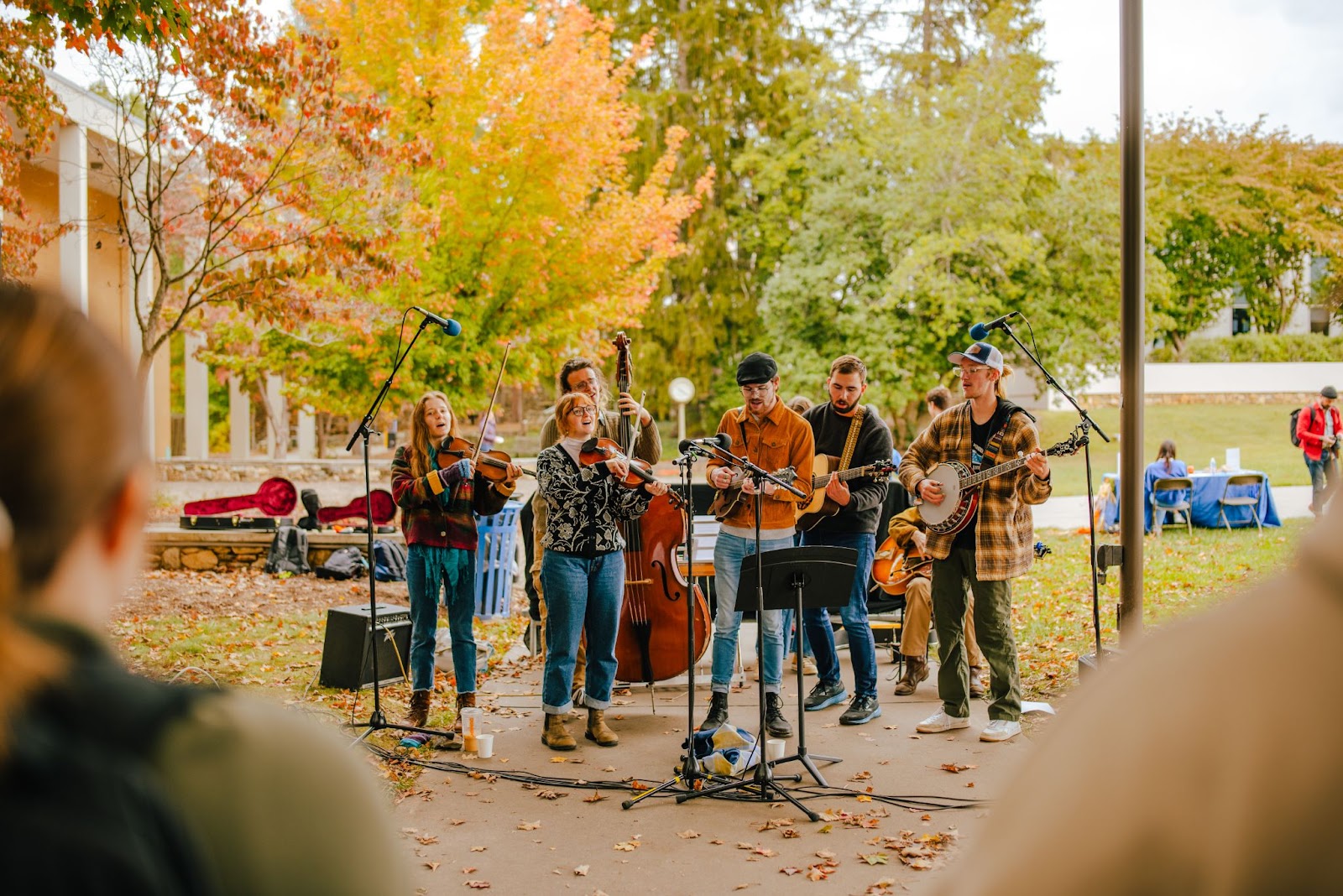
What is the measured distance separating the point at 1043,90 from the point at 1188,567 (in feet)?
50.6

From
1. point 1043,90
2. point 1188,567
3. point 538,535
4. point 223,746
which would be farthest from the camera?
point 1043,90

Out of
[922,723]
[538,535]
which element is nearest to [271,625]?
[538,535]

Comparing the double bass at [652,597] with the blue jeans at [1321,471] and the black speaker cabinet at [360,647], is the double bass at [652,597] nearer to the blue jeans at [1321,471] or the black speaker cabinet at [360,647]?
the black speaker cabinet at [360,647]

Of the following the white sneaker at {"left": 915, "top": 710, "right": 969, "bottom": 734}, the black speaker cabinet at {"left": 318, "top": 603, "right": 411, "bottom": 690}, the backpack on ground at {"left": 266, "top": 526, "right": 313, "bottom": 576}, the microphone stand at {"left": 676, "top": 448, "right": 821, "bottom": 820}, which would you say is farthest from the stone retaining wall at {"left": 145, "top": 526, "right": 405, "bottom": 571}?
the microphone stand at {"left": 676, "top": 448, "right": 821, "bottom": 820}

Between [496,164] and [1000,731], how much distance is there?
917 cm

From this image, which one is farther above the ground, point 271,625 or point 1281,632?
point 1281,632

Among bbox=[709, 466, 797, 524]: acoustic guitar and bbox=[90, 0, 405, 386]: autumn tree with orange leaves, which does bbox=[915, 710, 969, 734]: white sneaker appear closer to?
bbox=[709, 466, 797, 524]: acoustic guitar

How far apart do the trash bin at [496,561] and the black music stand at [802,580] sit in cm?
558

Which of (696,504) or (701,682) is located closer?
(701,682)

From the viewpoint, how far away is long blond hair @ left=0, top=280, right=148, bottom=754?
947 mm

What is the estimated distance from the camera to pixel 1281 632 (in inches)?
29.6

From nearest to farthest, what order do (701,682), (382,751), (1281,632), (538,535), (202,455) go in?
(1281,632)
(382,751)
(538,535)
(701,682)
(202,455)

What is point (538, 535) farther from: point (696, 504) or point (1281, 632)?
point (1281, 632)

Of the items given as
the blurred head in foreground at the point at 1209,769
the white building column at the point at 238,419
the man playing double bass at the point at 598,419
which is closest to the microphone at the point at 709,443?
the man playing double bass at the point at 598,419
